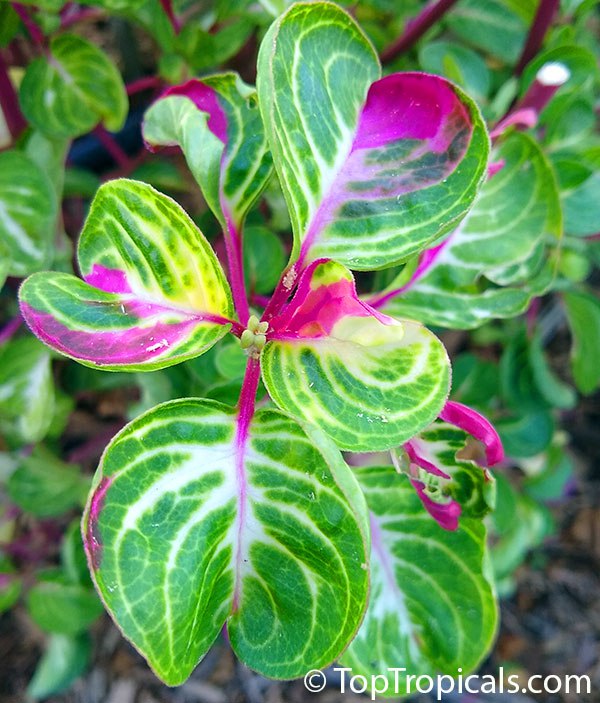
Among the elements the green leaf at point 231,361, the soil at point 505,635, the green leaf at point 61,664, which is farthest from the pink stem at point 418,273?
the green leaf at point 61,664

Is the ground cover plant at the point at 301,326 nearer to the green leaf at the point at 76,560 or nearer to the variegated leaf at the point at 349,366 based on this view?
the variegated leaf at the point at 349,366

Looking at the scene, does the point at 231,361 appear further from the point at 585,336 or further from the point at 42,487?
the point at 585,336

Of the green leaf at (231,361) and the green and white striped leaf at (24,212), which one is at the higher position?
the green and white striped leaf at (24,212)

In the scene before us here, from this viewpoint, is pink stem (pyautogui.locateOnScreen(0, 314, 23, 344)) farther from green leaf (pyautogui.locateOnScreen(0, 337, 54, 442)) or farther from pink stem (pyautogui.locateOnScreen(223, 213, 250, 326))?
pink stem (pyautogui.locateOnScreen(223, 213, 250, 326))

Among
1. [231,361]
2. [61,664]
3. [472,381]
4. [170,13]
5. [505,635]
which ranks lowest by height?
[505,635]

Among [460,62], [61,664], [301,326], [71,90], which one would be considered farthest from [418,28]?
[61,664]

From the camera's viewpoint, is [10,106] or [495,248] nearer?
[495,248]
